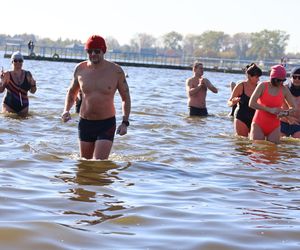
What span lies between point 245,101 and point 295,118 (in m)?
0.86

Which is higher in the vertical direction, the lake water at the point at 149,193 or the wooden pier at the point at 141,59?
the lake water at the point at 149,193

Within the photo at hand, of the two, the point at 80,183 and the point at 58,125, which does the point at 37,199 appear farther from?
the point at 58,125

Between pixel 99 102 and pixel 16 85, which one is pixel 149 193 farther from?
pixel 16 85

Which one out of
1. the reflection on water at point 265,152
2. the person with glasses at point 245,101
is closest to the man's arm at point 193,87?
the person with glasses at point 245,101

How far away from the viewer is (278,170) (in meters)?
8.29

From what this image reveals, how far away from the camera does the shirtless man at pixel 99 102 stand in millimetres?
7766

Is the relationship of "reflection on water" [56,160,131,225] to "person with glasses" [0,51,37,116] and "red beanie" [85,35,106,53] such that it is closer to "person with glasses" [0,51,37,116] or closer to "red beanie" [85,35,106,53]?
"red beanie" [85,35,106,53]

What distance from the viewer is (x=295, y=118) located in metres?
10.3

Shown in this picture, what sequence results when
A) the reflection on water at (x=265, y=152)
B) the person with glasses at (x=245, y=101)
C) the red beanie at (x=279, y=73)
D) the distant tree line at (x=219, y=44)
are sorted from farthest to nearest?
the distant tree line at (x=219, y=44) → the person with glasses at (x=245, y=101) → the red beanie at (x=279, y=73) → the reflection on water at (x=265, y=152)

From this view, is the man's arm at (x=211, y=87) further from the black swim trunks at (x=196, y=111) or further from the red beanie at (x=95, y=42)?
the red beanie at (x=95, y=42)

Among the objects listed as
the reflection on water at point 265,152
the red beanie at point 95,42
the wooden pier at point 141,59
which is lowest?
the wooden pier at point 141,59

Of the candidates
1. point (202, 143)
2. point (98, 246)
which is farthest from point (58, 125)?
point (98, 246)

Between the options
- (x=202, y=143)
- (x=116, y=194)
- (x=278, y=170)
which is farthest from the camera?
(x=202, y=143)

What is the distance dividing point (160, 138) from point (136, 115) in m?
4.64
